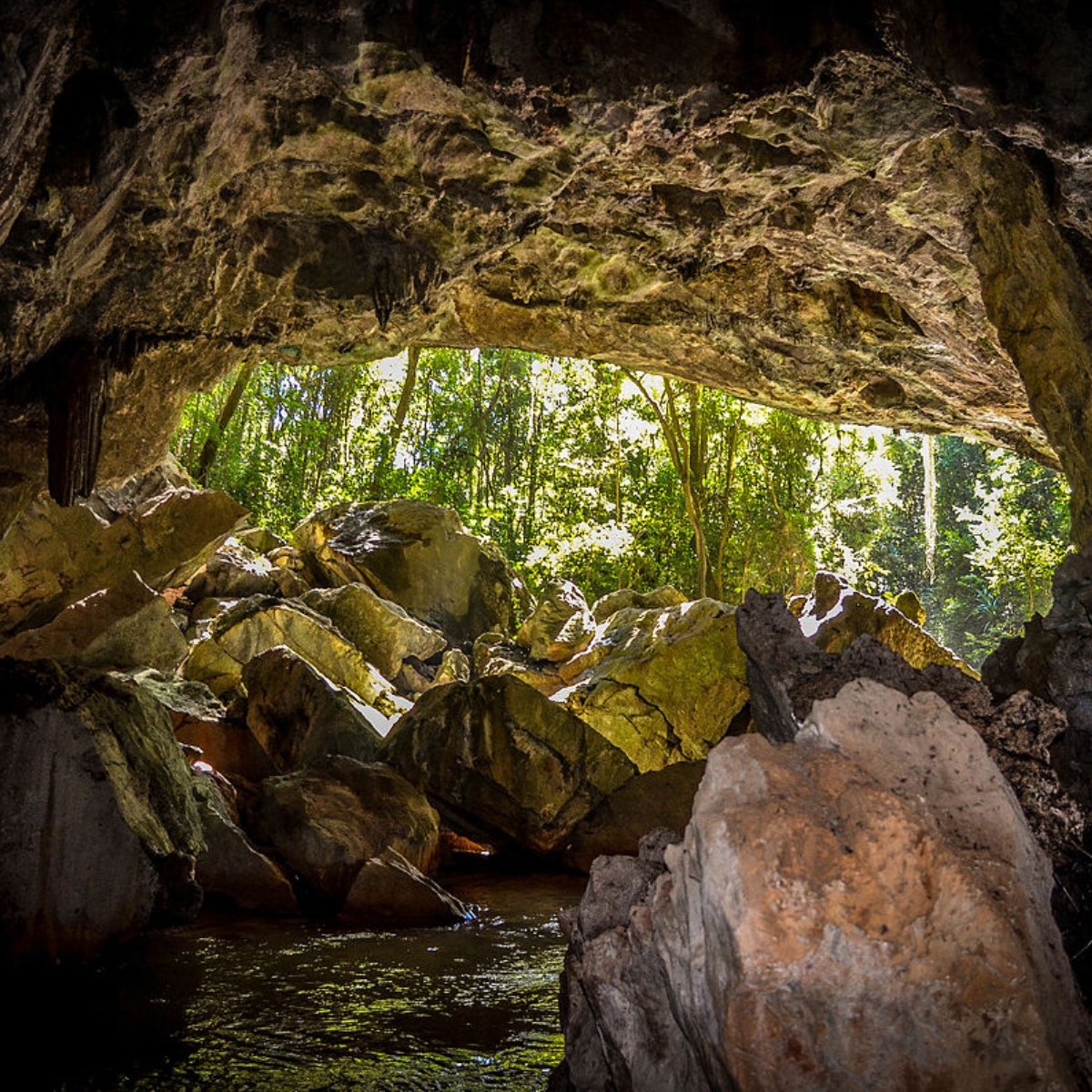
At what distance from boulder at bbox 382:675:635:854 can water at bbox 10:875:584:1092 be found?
318 cm

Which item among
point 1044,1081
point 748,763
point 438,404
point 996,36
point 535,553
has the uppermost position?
point 438,404

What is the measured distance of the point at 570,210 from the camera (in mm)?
7652

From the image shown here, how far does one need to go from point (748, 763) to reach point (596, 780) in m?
9.33

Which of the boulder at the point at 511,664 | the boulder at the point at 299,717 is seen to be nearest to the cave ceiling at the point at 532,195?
the boulder at the point at 299,717

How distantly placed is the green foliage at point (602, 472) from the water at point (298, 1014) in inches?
446

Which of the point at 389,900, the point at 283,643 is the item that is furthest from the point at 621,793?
the point at 283,643

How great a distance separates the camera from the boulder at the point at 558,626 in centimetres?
1795

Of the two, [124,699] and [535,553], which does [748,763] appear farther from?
[535,553]

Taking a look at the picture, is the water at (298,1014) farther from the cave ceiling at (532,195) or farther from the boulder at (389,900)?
the cave ceiling at (532,195)

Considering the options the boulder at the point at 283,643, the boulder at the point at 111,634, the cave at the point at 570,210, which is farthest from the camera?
the boulder at the point at 283,643

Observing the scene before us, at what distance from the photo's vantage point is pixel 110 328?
7.62 m

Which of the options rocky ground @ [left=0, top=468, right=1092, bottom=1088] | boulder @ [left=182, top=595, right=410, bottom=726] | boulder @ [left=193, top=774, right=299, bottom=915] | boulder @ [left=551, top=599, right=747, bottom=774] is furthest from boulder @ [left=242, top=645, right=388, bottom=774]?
boulder @ [left=551, top=599, right=747, bottom=774]

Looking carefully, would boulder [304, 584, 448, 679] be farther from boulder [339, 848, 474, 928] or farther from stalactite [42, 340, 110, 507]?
stalactite [42, 340, 110, 507]

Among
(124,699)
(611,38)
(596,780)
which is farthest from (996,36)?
(596,780)
